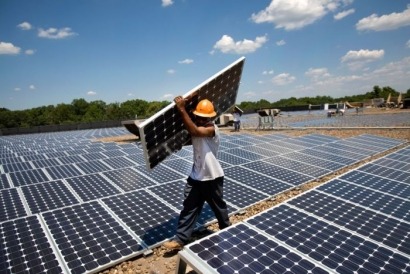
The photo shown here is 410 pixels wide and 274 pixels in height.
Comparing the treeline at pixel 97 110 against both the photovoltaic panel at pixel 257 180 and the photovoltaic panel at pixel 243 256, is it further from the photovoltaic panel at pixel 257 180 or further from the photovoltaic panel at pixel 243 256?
the photovoltaic panel at pixel 243 256

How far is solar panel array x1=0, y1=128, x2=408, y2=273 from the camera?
550 cm

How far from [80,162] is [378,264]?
12730 millimetres

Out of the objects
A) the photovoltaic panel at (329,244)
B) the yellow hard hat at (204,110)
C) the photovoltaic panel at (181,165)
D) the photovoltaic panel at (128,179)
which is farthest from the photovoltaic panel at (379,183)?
the photovoltaic panel at (128,179)

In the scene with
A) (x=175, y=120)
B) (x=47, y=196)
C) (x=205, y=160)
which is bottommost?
(x=47, y=196)

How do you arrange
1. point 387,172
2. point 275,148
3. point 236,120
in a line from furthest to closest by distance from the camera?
point 236,120, point 275,148, point 387,172

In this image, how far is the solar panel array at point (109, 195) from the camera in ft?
18.1

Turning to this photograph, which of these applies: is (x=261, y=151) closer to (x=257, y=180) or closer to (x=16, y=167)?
(x=257, y=180)

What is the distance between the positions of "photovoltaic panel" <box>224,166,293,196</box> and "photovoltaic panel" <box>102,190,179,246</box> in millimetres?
3421

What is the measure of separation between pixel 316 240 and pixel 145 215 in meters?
4.40

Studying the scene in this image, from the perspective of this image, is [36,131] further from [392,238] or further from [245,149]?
[392,238]

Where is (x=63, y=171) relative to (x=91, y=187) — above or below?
above

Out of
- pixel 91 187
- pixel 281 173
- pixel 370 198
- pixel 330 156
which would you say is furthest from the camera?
pixel 330 156

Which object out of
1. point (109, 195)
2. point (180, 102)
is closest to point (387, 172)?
point (180, 102)

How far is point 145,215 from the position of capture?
276 inches
